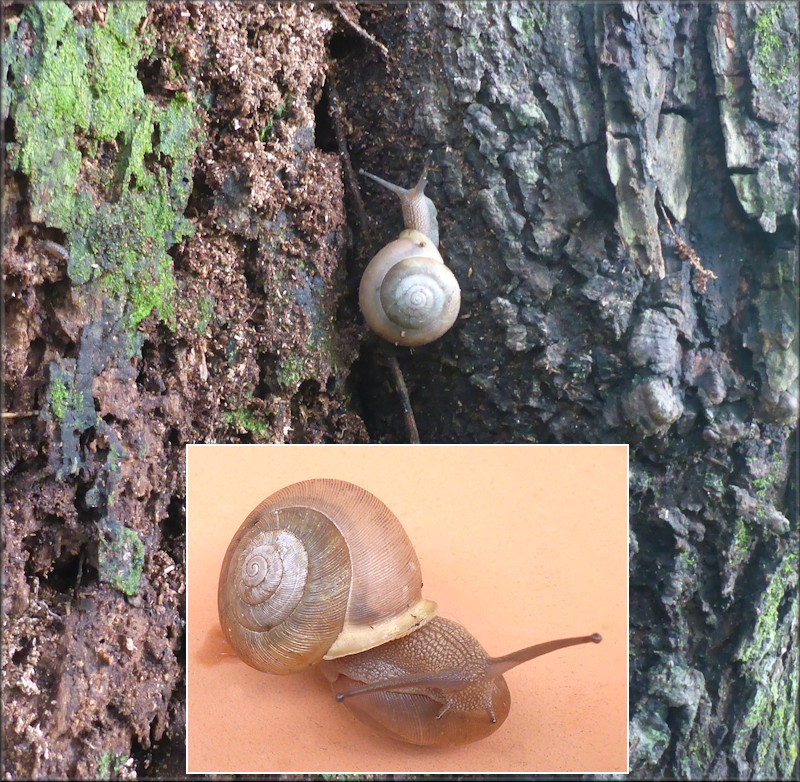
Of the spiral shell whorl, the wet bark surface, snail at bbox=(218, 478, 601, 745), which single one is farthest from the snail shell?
the spiral shell whorl

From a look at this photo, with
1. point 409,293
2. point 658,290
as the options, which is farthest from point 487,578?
point 658,290

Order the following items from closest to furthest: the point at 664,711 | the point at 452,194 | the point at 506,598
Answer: the point at 506,598 → the point at 664,711 → the point at 452,194

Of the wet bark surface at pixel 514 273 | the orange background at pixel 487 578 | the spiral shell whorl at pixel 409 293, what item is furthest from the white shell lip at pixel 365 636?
the spiral shell whorl at pixel 409 293

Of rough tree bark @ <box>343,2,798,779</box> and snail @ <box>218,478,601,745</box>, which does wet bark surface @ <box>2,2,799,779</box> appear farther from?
snail @ <box>218,478,601,745</box>

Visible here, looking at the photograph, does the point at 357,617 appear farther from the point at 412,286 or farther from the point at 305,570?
the point at 412,286

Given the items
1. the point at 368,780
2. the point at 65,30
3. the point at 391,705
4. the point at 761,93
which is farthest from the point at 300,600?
the point at 761,93

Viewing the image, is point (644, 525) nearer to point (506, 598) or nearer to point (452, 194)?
point (506, 598)
